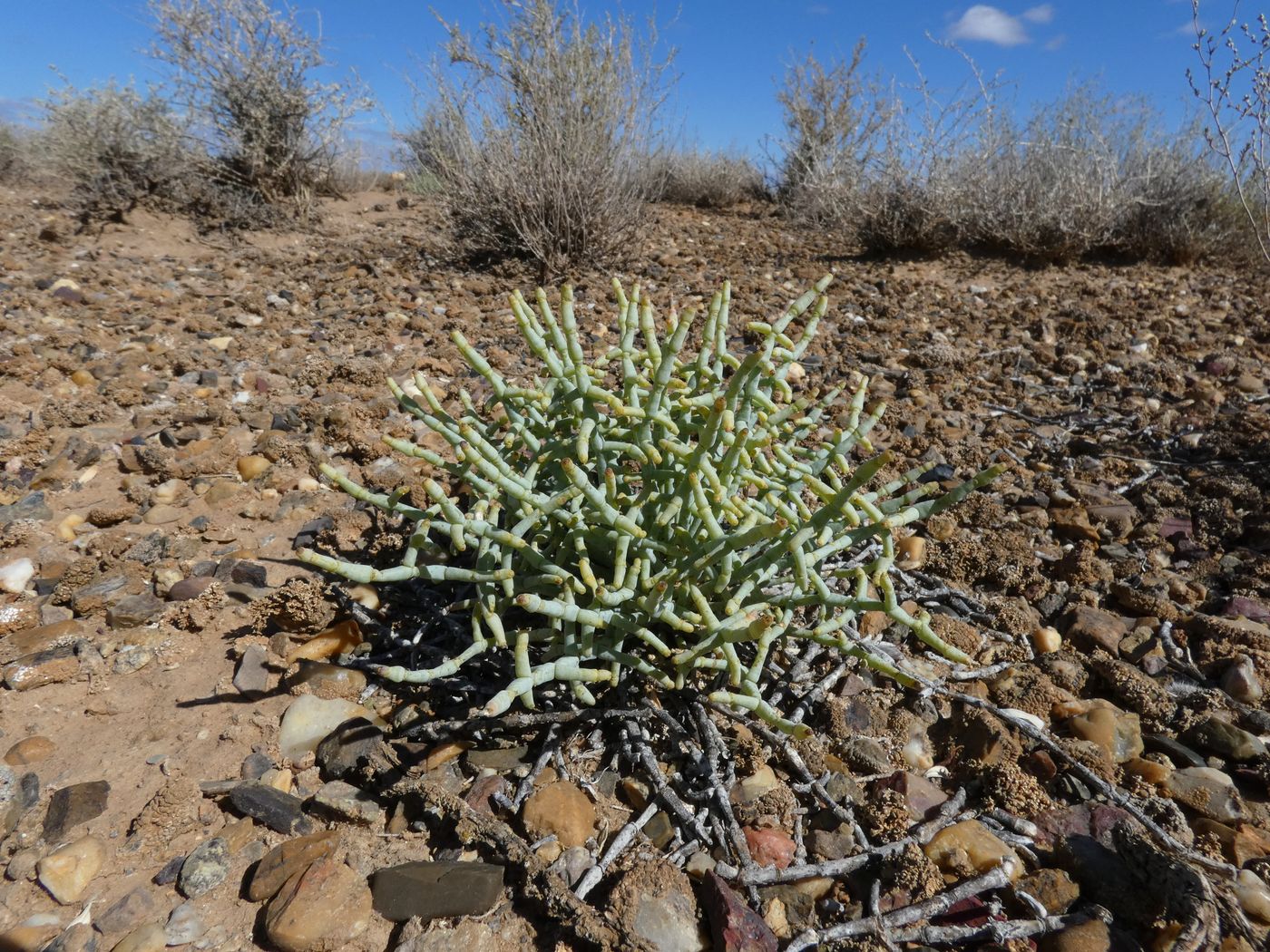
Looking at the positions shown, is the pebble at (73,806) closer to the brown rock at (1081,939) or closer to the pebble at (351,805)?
the pebble at (351,805)

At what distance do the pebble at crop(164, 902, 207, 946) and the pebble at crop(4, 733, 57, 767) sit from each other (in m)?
0.52

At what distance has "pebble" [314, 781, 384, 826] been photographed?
4.47ft

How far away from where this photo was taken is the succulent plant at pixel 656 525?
1.20 metres

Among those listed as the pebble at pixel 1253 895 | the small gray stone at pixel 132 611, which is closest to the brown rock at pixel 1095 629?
the pebble at pixel 1253 895

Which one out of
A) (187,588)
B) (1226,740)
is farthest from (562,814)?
(1226,740)

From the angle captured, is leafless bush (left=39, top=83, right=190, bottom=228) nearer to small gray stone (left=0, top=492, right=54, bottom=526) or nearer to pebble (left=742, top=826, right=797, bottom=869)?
small gray stone (left=0, top=492, right=54, bottom=526)

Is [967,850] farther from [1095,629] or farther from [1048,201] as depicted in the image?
[1048,201]

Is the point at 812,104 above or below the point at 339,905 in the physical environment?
above

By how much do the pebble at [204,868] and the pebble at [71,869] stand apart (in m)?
0.14

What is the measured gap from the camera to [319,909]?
118cm

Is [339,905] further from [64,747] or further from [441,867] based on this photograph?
[64,747]

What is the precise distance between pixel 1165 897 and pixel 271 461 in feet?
8.62

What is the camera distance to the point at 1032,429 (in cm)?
300

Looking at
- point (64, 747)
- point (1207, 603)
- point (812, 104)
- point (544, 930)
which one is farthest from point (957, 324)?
point (812, 104)
